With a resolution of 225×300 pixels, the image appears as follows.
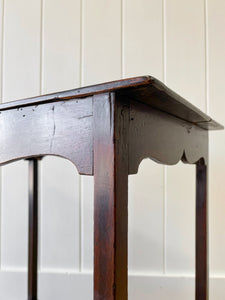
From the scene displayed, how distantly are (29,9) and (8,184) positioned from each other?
0.66 meters

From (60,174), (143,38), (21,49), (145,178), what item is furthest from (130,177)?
(21,49)

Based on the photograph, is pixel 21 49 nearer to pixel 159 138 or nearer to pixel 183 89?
pixel 183 89

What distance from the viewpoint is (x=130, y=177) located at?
1.08 m

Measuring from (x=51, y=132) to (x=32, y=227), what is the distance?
645 mm

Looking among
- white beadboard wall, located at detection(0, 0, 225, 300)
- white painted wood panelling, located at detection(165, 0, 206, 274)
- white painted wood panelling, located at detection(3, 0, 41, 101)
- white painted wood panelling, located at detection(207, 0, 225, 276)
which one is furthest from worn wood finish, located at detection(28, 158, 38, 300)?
white painted wood panelling, located at detection(207, 0, 225, 276)

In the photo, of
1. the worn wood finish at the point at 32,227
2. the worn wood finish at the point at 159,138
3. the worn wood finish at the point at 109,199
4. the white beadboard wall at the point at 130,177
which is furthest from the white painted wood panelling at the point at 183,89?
the worn wood finish at the point at 109,199

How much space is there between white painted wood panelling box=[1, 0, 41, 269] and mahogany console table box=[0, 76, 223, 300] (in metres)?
0.66

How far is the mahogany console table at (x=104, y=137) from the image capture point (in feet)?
1.37

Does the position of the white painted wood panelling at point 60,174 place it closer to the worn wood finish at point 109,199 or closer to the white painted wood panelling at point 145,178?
the white painted wood panelling at point 145,178

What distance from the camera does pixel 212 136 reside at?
105 cm

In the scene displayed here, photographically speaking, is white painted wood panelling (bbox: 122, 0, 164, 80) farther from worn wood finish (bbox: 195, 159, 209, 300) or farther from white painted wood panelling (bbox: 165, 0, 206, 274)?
worn wood finish (bbox: 195, 159, 209, 300)

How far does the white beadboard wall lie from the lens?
3.45ft

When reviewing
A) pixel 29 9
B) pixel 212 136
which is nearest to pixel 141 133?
pixel 212 136

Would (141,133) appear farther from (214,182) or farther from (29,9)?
(29,9)
